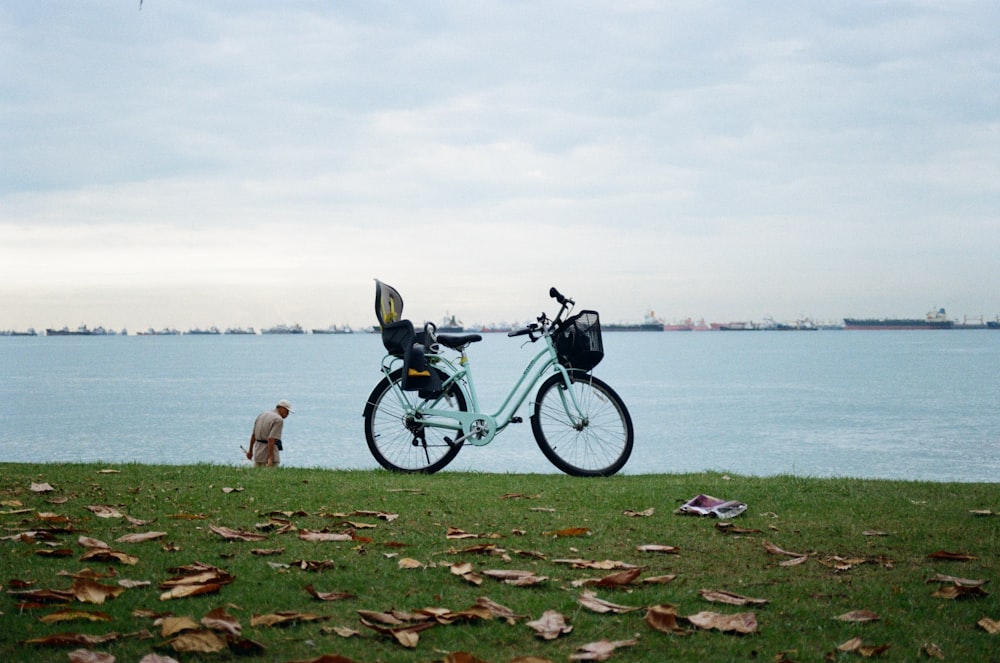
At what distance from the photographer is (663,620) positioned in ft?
14.1

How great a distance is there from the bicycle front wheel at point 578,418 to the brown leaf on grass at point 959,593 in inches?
181

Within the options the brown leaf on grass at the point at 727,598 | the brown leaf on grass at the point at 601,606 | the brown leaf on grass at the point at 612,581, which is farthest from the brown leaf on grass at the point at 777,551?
the brown leaf on grass at the point at 601,606

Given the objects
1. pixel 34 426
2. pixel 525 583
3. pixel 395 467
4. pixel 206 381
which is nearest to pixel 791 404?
pixel 34 426

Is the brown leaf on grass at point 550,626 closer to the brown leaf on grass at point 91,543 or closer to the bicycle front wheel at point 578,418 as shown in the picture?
the brown leaf on grass at point 91,543

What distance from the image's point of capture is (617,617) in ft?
14.5

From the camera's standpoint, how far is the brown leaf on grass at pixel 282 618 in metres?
4.18

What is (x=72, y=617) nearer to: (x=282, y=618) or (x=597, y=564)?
(x=282, y=618)

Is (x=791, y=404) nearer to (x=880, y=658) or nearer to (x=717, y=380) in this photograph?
(x=717, y=380)

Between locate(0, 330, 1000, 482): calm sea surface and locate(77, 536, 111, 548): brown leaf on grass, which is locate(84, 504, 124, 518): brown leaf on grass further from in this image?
locate(0, 330, 1000, 482): calm sea surface

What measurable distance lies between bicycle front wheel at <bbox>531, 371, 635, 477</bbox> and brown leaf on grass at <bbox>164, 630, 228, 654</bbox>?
5682mm

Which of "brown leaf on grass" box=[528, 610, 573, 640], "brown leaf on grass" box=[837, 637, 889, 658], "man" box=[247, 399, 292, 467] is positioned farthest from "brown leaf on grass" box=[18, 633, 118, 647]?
"man" box=[247, 399, 292, 467]

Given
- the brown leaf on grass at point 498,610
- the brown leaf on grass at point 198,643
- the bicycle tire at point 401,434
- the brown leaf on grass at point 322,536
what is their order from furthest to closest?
the bicycle tire at point 401,434
the brown leaf on grass at point 322,536
the brown leaf on grass at point 498,610
the brown leaf on grass at point 198,643

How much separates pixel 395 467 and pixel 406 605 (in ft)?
17.7

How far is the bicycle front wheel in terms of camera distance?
371 inches
